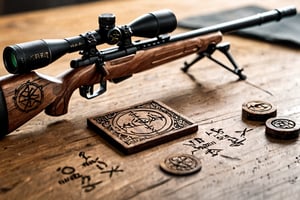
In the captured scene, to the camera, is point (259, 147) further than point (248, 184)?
Yes

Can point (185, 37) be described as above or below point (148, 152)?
above

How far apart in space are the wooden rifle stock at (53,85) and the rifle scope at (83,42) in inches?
1.1

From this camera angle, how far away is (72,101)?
1.23 metres

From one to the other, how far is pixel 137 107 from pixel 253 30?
66cm

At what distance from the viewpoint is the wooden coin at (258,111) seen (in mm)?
1118

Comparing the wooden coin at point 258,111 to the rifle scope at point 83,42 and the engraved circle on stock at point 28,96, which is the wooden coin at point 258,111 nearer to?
the rifle scope at point 83,42

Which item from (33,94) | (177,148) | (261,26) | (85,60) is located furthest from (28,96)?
(261,26)

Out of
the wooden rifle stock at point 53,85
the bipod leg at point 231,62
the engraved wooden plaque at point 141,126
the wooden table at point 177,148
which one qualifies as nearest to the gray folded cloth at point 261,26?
the wooden table at point 177,148

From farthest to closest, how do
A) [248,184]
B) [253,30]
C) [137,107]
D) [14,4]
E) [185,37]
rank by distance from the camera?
[14,4]
[253,30]
[185,37]
[137,107]
[248,184]

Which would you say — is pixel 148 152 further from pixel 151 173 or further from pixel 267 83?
pixel 267 83

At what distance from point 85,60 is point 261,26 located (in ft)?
2.53

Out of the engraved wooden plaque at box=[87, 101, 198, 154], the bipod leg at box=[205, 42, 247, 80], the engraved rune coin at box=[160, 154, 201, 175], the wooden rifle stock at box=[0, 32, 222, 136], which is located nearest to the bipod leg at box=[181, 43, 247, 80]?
the bipod leg at box=[205, 42, 247, 80]

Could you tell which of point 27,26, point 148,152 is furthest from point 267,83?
point 27,26

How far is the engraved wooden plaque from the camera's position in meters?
1.01
